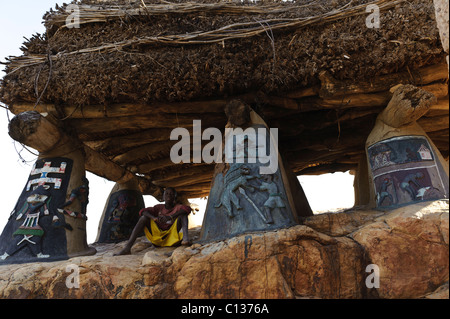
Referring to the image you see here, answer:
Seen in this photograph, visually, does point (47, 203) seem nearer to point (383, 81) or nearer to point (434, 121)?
point (383, 81)

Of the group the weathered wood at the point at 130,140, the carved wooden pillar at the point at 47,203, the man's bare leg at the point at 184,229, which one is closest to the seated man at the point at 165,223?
the man's bare leg at the point at 184,229

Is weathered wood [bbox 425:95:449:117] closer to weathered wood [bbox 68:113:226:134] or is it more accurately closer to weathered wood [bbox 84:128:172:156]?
weathered wood [bbox 68:113:226:134]

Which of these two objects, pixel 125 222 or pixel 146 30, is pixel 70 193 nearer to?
pixel 125 222

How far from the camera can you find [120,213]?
17.2 feet

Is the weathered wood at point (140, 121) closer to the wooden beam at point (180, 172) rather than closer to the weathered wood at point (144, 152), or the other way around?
the weathered wood at point (144, 152)

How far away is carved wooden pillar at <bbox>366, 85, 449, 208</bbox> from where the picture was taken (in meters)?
3.02

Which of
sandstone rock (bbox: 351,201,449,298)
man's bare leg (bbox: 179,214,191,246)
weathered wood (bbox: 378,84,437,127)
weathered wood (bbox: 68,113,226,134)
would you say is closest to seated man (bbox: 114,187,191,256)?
man's bare leg (bbox: 179,214,191,246)

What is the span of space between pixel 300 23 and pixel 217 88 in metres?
1.14

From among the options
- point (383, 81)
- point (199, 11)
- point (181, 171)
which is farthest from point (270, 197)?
point (181, 171)

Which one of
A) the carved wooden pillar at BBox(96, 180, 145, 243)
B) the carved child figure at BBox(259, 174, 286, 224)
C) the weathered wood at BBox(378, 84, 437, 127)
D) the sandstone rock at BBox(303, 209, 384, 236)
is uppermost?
the weathered wood at BBox(378, 84, 437, 127)

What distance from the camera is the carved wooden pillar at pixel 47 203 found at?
10.8 ft

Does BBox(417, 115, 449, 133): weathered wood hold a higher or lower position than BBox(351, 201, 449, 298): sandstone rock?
higher

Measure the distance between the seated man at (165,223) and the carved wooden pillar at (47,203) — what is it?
0.66 meters

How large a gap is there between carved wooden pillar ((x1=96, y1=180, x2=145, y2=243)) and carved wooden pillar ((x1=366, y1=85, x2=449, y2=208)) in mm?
3683
